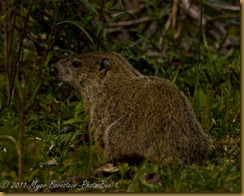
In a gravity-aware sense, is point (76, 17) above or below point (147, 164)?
above

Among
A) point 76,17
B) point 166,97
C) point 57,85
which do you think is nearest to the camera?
point 166,97

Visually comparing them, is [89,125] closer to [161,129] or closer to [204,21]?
[161,129]

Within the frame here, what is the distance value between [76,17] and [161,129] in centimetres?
205

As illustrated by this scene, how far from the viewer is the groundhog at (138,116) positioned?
18.0 feet

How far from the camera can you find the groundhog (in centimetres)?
549

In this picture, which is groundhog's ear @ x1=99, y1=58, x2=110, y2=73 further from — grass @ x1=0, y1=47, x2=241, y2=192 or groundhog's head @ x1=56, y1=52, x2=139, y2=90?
grass @ x1=0, y1=47, x2=241, y2=192

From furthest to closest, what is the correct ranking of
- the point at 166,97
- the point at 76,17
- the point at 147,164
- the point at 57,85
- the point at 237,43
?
1. the point at 237,43
2. the point at 57,85
3. the point at 76,17
4. the point at 166,97
5. the point at 147,164

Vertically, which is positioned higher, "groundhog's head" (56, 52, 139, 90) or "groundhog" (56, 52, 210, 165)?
"groundhog's head" (56, 52, 139, 90)

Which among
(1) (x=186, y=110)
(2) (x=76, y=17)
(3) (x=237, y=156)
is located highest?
(2) (x=76, y=17)

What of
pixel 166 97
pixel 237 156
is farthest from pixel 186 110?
pixel 237 156

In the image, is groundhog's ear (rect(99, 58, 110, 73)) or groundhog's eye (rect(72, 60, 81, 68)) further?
groundhog's eye (rect(72, 60, 81, 68))

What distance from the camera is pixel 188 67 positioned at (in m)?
8.45

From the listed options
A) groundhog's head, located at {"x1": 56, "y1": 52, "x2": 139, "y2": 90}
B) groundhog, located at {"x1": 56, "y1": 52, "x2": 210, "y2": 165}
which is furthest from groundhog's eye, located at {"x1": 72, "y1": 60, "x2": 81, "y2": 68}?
groundhog, located at {"x1": 56, "y1": 52, "x2": 210, "y2": 165}

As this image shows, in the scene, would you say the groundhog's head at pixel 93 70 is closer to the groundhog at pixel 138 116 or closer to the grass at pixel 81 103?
the groundhog at pixel 138 116
